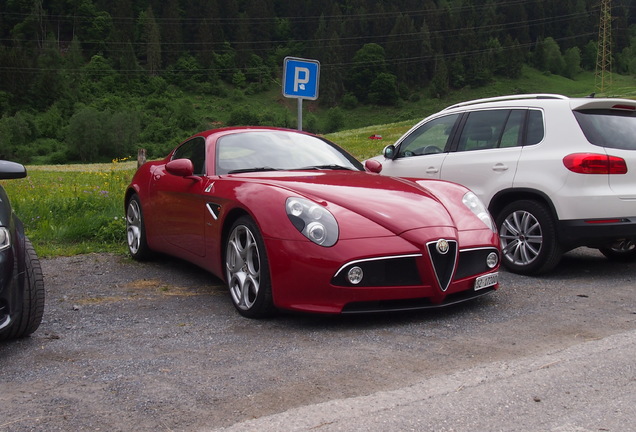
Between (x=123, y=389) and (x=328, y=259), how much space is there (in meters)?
1.52

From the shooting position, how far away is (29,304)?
3836 mm

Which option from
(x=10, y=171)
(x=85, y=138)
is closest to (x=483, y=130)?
(x=10, y=171)

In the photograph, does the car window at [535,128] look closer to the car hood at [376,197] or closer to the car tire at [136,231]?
the car hood at [376,197]

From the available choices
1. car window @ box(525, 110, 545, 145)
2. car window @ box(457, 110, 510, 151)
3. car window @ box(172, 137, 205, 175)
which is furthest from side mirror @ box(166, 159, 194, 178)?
car window @ box(525, 110, 545, 145)

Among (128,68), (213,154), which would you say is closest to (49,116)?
(128,68)

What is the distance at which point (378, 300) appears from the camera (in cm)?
425

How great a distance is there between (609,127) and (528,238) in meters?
1.24

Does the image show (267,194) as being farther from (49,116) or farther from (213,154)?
(49,116)

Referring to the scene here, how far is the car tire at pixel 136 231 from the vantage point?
6.68 meters

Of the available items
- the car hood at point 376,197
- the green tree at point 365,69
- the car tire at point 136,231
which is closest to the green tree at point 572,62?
the green tree at point 365,69

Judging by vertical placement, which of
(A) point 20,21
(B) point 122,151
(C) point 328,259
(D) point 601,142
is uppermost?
(A) point 20,21

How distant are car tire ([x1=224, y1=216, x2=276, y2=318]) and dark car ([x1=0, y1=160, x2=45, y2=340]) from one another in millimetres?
1316

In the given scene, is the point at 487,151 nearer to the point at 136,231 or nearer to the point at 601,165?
the point at 601,165

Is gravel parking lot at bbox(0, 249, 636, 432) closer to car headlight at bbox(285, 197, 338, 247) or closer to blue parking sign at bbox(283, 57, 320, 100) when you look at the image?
car headlight at bbox(285, 197, 338, 247)
